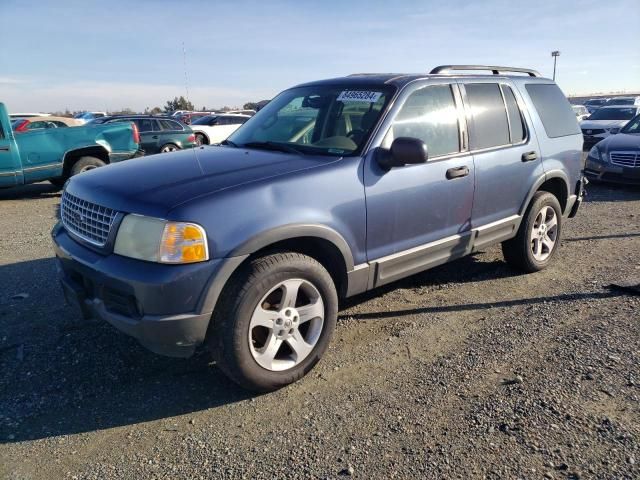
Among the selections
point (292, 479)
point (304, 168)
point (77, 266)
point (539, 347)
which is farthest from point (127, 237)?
point (539, 347)

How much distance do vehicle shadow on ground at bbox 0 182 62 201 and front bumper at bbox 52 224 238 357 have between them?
27.4 feet

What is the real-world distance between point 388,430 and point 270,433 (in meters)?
0.64

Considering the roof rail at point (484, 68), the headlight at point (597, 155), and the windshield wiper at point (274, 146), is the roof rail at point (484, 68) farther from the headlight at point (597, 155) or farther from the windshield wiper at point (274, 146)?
the headlight at point (597, 155)

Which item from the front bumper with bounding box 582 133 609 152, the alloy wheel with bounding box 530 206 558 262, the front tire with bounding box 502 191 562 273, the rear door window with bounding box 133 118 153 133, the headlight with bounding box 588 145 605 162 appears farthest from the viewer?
the front bumper with bounding box 582 133 609 152

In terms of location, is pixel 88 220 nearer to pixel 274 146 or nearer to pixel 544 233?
pixel 274 146

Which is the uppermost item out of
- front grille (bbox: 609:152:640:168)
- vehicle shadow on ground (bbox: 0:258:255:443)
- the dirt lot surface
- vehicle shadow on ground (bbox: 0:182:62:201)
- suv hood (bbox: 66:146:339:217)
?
suv hood (bbox: 66:146:339:217)

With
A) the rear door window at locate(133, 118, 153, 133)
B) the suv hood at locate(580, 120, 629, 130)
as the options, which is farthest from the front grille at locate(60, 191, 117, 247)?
the suv hood at locate(580, 120, 629, 130)

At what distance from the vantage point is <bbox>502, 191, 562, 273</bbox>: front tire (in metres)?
4.73

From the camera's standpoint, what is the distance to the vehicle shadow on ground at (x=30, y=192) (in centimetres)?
983

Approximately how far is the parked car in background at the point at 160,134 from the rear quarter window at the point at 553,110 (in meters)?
10.8

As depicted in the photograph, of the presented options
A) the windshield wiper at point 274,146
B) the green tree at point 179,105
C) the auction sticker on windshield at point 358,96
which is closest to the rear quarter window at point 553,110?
the auction sticker on windshield at point 358,96

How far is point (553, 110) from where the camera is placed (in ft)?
16.4

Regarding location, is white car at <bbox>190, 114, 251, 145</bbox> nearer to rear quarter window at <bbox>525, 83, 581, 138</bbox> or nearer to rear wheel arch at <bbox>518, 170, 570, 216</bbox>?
rear quarter window at <bbox>525, 83, 581, 138</bbox>

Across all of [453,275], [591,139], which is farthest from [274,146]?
[591,139]
